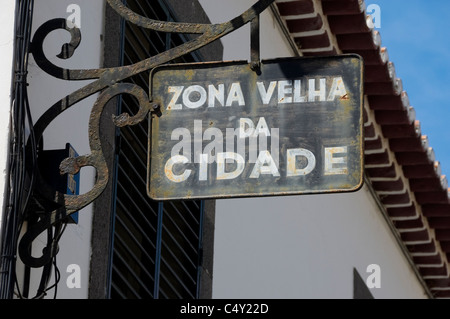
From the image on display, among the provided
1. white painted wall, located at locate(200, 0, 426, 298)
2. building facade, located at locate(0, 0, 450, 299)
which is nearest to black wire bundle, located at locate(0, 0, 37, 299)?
building facade, located at locate(0, 0, 450, 299)

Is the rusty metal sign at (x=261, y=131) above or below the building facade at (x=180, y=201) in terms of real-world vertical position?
below

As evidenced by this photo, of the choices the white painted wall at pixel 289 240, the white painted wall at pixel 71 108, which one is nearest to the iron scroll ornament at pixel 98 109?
the white painted wall at pixel 71 108

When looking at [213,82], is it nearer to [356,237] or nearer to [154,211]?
[154,211]

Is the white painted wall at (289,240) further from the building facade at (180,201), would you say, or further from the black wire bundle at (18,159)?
the black wire bundle at (18,159)

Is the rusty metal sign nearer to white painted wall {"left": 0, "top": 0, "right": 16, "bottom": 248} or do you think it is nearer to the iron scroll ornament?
the iron scroll ornament

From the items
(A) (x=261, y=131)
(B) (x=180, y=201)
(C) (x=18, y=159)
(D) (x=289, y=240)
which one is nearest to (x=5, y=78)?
(C) (x=18, y=159)

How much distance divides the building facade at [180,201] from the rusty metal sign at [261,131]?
0.17 meters

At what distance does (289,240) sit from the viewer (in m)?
10.2

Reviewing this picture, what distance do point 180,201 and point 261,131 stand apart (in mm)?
2362

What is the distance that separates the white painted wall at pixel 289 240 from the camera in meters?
9.00

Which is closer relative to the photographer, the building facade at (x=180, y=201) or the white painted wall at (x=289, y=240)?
the building facade at (x=180, y=201)

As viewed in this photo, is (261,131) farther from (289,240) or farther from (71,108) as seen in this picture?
(289,240)

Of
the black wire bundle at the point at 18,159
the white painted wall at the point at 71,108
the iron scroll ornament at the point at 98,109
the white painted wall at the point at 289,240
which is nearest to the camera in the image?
the black wire bundle at the point at 18,159

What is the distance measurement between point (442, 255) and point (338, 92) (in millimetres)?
9659
